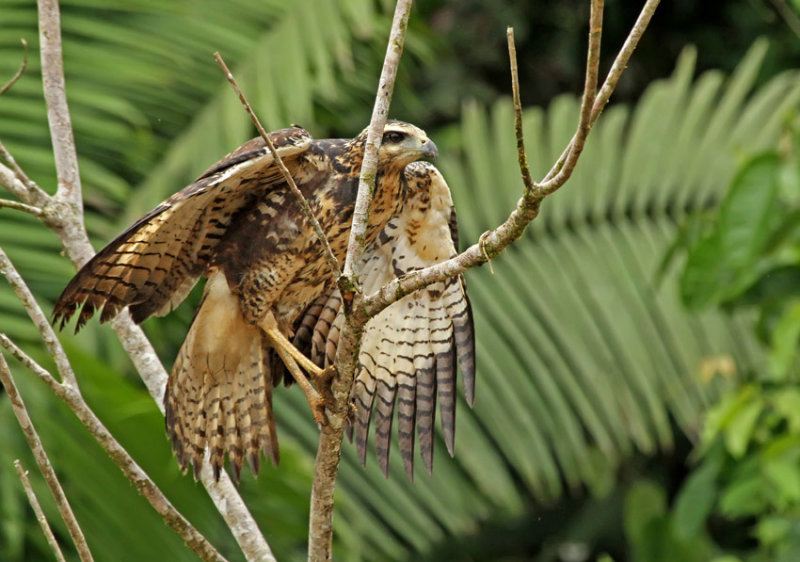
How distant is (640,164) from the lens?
582 cm

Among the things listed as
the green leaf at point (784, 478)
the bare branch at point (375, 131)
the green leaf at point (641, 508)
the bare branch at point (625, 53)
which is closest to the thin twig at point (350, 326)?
the bare branch at point (375, 131)

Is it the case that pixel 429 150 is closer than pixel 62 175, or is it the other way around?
pixel 62 175

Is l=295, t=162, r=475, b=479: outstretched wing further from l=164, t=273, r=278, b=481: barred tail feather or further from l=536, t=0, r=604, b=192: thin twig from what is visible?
l=536, t=0, r=604, b=192: thin twig

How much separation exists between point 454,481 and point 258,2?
2560mm

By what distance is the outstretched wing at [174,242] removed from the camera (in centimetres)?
298

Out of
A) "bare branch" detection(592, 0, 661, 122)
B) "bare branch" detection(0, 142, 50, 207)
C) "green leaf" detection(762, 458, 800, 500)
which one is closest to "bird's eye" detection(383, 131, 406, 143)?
"bare branch" detection(0, 142, 50, 207)

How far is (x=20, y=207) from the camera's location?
284cm

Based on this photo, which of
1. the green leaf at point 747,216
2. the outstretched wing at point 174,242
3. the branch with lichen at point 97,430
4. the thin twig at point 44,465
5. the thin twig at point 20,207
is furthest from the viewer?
the green leaf at point 747,216

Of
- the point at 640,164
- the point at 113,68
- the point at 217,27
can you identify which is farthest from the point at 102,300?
the point at 640,164

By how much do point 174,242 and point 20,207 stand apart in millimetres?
708

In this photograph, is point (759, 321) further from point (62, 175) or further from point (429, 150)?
point (62, 175)

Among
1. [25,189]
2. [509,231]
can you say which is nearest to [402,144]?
[25,189]

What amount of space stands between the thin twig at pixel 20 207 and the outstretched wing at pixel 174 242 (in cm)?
21

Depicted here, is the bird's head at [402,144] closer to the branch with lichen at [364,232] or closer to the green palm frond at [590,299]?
the branch with lichen at [364,232]
